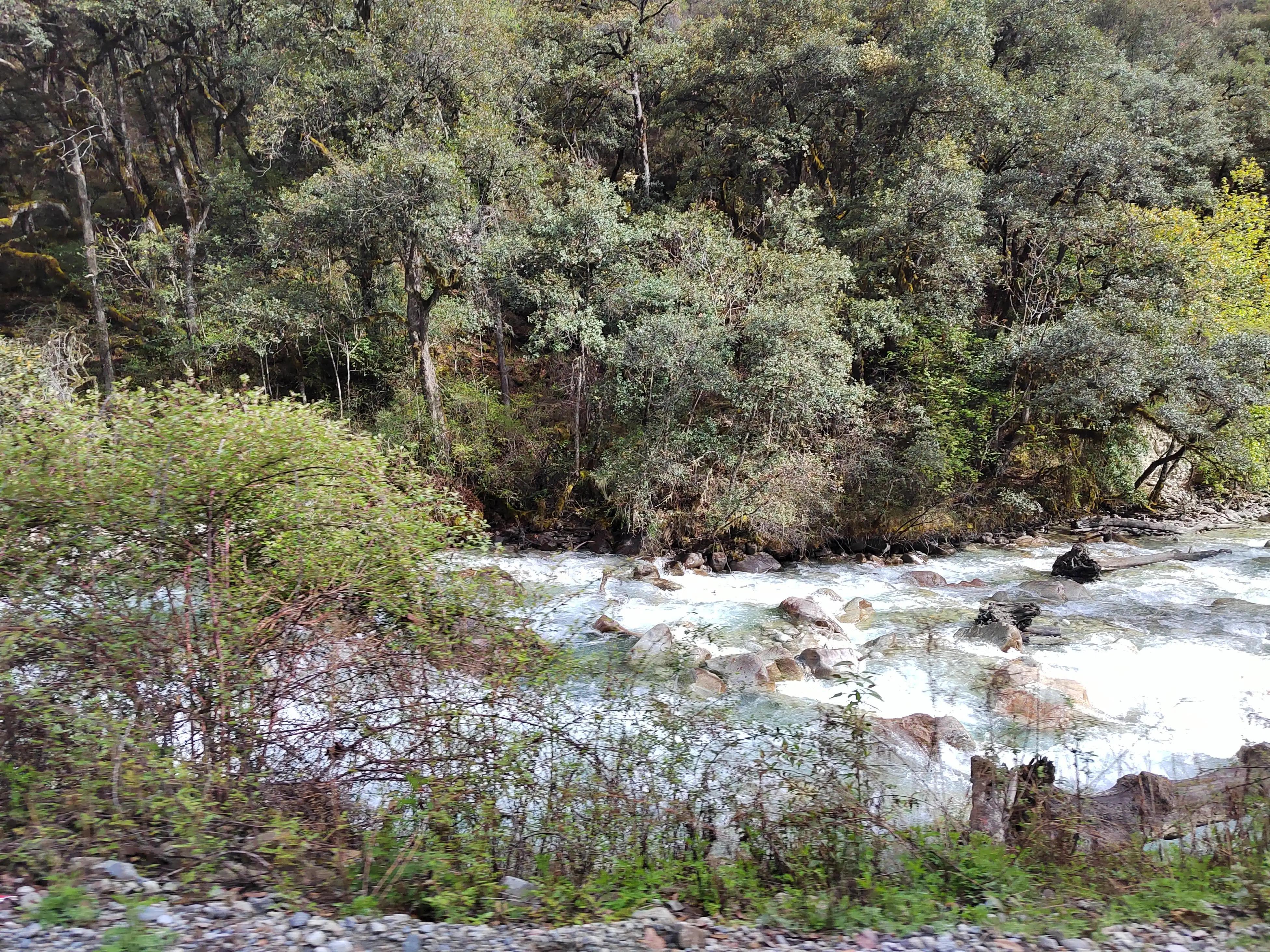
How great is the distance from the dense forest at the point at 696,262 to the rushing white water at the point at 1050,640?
2.13 metres

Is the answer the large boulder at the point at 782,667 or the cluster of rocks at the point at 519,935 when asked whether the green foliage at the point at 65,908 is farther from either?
the large boulder at the point at 782,667

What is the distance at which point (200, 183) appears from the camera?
24.2 m

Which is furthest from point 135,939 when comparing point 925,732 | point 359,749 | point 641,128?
point 641,128

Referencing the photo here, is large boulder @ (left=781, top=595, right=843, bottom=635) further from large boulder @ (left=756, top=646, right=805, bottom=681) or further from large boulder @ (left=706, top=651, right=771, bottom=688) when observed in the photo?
large boulder @ (left=706, top=651, right=771, bottom=688)

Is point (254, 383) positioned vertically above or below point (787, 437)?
above

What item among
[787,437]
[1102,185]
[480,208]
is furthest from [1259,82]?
[480,208]

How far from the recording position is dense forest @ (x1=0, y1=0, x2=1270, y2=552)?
17141 mm

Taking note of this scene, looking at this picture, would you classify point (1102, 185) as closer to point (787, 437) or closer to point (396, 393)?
point (787, 437)

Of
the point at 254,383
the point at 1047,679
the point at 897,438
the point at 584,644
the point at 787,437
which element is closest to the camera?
the point at 1047,679

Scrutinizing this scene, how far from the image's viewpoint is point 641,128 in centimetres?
2455

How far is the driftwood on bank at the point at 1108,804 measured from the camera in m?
5.44

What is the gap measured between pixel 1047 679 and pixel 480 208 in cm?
1567

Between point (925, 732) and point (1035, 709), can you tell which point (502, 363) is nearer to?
point (925, 732)

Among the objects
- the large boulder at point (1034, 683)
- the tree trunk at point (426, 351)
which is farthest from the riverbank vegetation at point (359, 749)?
the tree trunk at point (426, 351)
